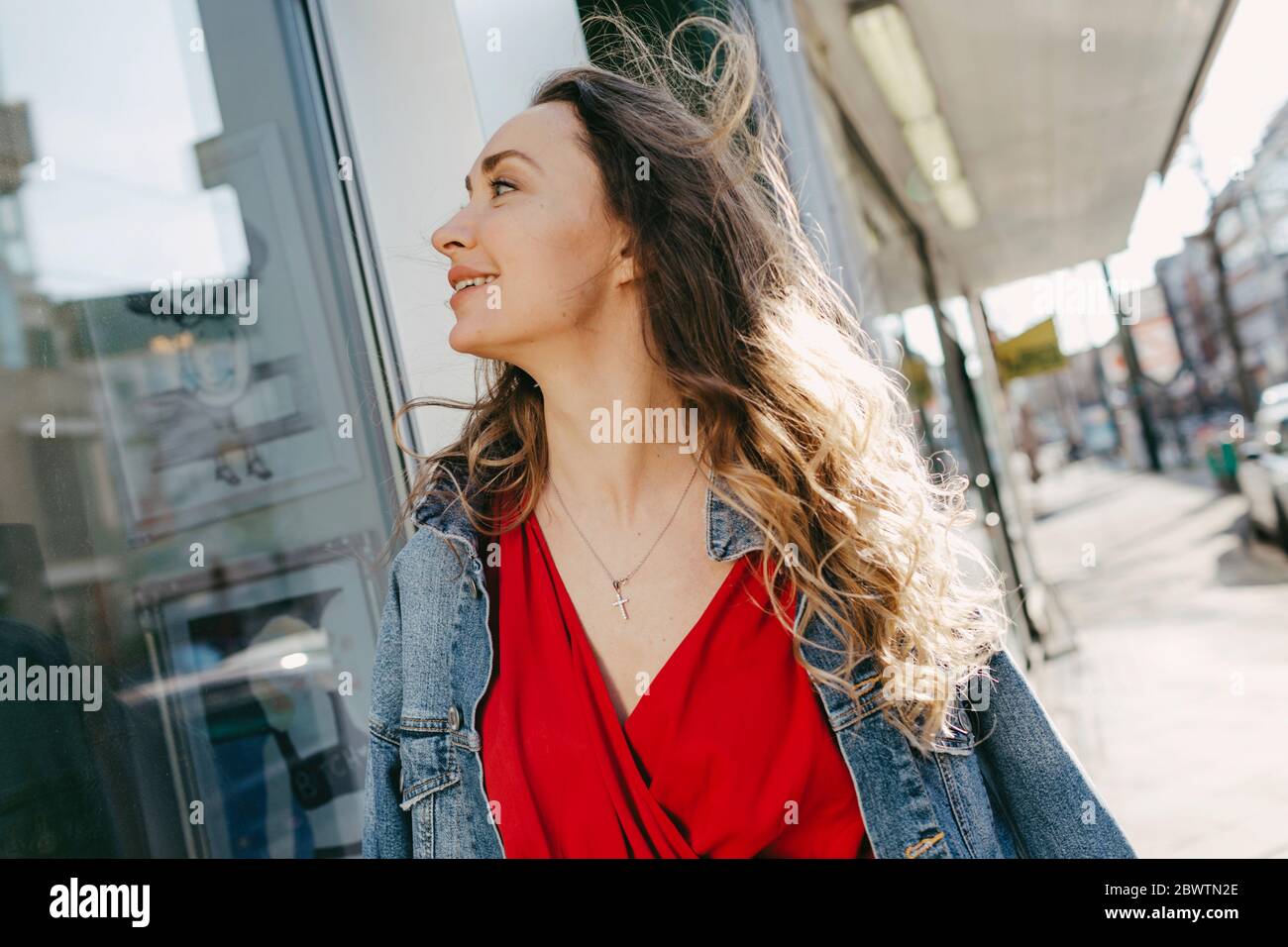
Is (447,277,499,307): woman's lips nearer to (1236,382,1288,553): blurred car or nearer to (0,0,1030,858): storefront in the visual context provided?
(0,0,1030,858): storefront

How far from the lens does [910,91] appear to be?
4.38m

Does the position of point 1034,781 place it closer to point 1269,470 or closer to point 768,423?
point 768,423

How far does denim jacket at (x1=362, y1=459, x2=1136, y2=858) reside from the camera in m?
1.15

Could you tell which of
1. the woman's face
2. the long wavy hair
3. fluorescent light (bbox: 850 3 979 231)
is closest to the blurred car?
fluorescent light (bbox: 850 3 979 231)

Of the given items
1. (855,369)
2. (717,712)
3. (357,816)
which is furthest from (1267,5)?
(357,816)

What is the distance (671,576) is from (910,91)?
390 cm

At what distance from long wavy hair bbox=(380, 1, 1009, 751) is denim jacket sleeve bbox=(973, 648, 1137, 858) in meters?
0.06

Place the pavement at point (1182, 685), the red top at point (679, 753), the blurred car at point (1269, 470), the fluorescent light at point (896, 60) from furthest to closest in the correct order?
the blurred car at point (1269, 470)
the fluorescent light at point (896, 60)
the pavement at point (1182, 685)
the red top at point (679, 753)

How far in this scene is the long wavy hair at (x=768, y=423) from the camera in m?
1.22

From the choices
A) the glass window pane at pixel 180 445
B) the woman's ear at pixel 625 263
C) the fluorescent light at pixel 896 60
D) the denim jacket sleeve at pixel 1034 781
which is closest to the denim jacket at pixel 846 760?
the denim jacket sleeve at pixel 1034 781

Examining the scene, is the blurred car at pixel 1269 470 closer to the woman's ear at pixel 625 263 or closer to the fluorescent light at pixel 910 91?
the fluorescent light at pixel 910 91

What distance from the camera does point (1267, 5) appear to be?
13.2 ft

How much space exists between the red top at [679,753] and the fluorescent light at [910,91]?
306cm
